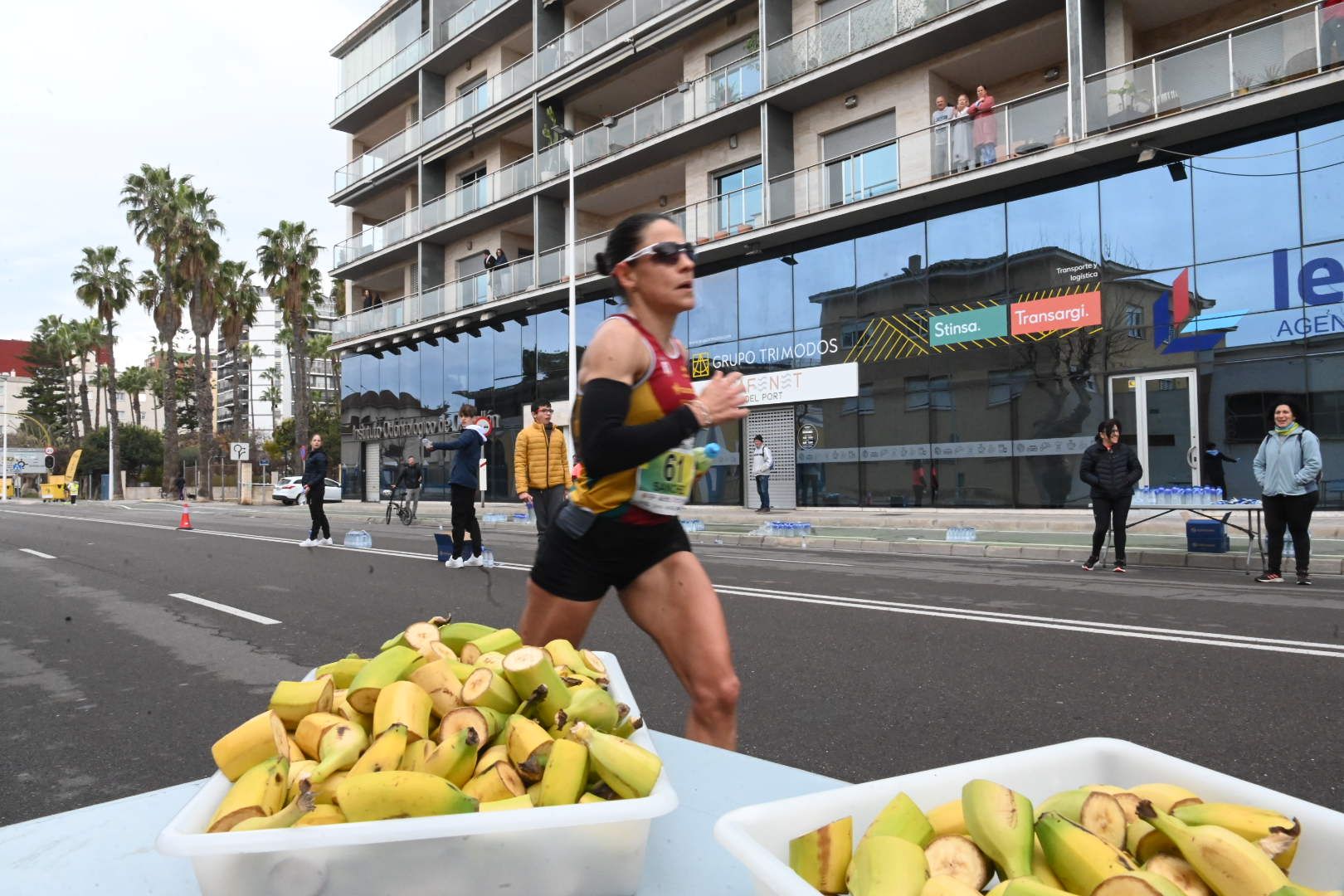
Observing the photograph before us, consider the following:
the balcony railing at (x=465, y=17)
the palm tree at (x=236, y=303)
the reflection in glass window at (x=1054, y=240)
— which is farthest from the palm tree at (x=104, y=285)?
the reflection in glass window at (x=1054, y=240)

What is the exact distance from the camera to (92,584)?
975cm

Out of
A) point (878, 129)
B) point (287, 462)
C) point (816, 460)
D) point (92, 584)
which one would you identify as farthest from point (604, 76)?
point (287, 462)

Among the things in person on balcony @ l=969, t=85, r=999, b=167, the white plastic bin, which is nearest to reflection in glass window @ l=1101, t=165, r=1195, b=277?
person on balcony @ l=969, t=85, r=999, b=167

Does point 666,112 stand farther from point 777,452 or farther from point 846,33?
point 777,452

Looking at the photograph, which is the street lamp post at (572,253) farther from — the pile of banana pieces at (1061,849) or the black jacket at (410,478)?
the pile of banana pieces at (1061,849)

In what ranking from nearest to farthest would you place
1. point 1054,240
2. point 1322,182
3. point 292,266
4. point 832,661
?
point 832,661 < point 1322,182 < point 1054,240 < point 292,266

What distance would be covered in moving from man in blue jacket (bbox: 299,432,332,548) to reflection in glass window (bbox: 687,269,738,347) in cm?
1135

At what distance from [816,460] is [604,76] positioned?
12.9m

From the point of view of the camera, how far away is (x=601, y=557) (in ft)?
8.20

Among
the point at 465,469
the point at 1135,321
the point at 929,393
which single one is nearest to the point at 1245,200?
the point at 1135,321

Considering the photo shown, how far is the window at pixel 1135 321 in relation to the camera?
16.2 metres

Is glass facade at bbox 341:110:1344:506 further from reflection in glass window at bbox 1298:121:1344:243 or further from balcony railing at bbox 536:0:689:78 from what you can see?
balcony railing at bbox 536:0:689:78

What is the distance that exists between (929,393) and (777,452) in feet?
14.6

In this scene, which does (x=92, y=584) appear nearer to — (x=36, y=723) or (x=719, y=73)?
(x=36, y=723)
